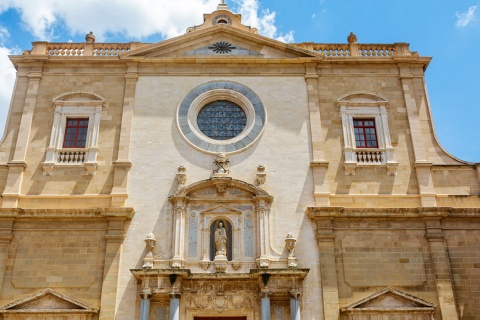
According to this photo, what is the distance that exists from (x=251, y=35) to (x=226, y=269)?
8.74 metres

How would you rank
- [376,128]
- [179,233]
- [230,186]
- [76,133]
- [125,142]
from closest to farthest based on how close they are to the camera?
1. [179,233]
2. [230,186]
3. [125,142]
4. [76,133]
5. [376,128]

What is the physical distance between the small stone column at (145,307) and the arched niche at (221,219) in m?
1.25

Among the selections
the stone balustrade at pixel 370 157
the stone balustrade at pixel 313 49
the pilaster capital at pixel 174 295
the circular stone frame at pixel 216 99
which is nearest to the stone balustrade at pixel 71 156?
the circular stone frame at pixel 216 99

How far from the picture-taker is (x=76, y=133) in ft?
58.3

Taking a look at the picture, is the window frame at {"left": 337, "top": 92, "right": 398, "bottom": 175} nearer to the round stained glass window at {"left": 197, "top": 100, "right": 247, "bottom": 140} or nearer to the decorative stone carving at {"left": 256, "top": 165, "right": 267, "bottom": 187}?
the decorative stone carving at {"left": 256, "top": 165, "right": 267, "bottom": 187}

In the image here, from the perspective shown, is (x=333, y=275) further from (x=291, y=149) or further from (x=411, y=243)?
(x=291, y=149)

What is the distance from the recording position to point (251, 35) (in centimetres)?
1909

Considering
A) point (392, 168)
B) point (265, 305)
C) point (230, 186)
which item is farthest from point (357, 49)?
point (265, 305)

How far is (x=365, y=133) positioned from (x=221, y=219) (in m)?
5.94

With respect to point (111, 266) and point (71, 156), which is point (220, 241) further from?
point (71, 156)

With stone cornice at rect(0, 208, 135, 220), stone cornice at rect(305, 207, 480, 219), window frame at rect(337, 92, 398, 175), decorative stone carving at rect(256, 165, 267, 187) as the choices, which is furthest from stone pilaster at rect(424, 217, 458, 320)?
stone cornice at rect(0, 208, 135, 220)

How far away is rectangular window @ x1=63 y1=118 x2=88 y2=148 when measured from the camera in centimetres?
1762

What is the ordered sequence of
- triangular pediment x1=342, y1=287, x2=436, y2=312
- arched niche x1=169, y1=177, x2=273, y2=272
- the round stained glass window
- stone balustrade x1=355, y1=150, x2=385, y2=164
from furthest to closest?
the round stained glass window → stone balustrade x1=355, y1=150, x2=385, y2=164 → arched niche x1=169, y1=177, x2=273, y2=272 → triangular pediment x1=342, y1=287, x2=436, y2=312

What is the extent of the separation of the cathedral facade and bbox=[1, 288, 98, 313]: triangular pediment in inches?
1.5
